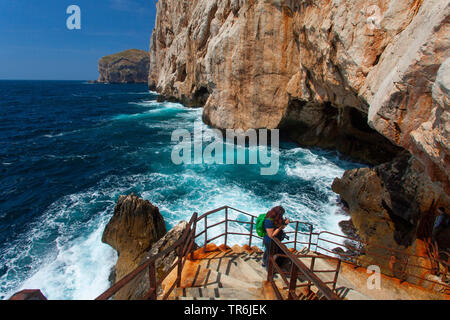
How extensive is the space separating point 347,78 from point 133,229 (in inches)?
495

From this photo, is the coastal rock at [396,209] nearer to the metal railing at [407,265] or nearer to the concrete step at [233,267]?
the metal railing at [407,265]

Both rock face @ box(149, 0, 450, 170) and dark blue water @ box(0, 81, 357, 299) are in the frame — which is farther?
dark blue water @ box(0, 81, 357, 299)

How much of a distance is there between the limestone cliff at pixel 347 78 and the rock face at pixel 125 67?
122m

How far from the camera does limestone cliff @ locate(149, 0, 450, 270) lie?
6047 mm

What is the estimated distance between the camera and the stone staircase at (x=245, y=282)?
4.12 metres

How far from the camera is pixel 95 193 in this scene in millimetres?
15961

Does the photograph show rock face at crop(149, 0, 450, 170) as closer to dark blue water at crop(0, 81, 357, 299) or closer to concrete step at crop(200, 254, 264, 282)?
dark blue water at crop(0, 81, 357, 299)

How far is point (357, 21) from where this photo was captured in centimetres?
1100

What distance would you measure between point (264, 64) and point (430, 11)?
16.1 meters

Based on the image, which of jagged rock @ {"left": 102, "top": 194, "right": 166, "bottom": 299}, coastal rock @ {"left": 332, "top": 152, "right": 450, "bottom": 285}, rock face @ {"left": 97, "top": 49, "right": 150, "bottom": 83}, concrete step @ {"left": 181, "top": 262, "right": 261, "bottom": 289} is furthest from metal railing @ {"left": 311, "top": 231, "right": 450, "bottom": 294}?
rock face @ {"left": 97, "top": 49, "right": 150, "bottom": 83}

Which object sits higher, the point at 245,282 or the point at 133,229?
the point at 245,282

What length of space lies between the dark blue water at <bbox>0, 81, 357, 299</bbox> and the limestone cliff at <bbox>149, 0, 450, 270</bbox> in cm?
301

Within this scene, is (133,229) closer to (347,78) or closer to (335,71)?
(347,78)

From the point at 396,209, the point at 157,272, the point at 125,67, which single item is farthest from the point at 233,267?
the point at 125,67
